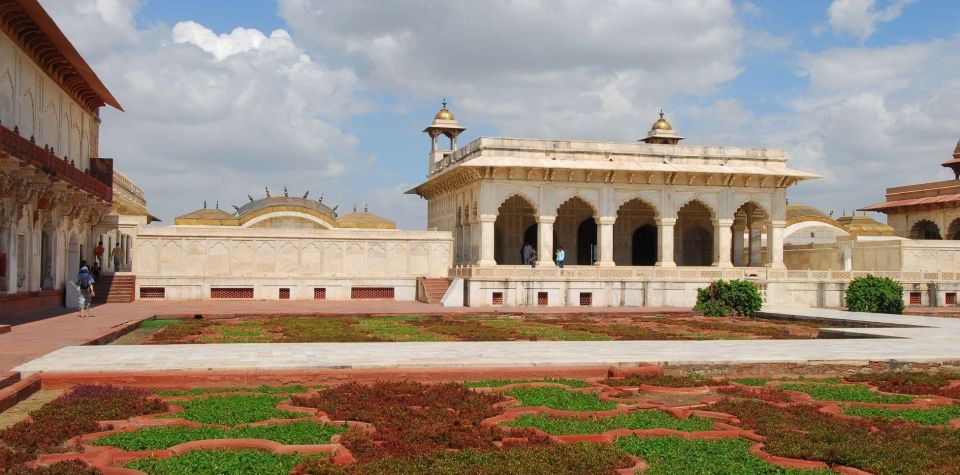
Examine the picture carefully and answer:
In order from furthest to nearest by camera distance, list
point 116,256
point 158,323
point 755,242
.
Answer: point 755,242, point 116,256, point 158,323

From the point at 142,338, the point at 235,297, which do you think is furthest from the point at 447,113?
the point at 142,338

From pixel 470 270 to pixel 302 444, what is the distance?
71.9ft

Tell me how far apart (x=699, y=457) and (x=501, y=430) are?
1586 mm

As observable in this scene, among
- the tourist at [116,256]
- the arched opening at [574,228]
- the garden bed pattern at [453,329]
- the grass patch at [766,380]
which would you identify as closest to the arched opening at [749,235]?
the arched opening at [574,228]

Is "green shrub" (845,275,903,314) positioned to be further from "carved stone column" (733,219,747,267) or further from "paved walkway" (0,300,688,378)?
"carved stone column" (733,219,747,267)

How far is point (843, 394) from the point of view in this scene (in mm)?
9648

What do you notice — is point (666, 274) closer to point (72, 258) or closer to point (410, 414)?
point (72, 258)

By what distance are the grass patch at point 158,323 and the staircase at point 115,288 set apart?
25.1 ft

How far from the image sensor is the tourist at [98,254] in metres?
27.8

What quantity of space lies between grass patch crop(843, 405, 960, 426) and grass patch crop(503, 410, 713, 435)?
166 cm

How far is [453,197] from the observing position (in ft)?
119

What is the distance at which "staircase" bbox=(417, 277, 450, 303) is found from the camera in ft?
97.4

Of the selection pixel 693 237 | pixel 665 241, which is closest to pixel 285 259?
pixel 665 241

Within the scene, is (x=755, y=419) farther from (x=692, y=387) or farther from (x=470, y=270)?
(x=470, y=270)
